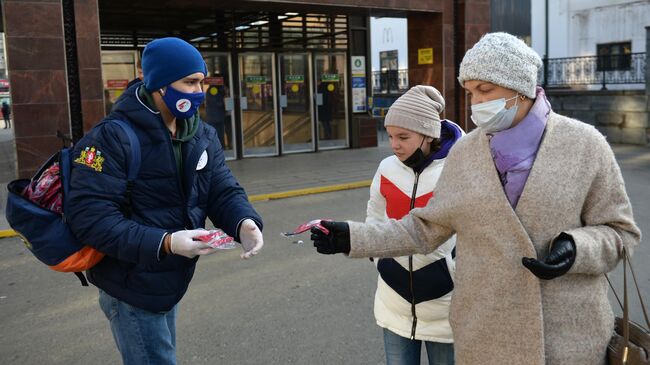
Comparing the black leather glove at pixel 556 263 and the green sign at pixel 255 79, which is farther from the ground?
the green sign at pixel 255 79

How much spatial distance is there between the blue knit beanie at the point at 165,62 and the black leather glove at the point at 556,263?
1.59 metres

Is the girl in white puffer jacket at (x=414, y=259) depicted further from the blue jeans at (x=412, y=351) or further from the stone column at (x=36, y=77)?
the stone column at (x=36, y=77)

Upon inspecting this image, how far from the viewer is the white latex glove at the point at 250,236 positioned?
271cm

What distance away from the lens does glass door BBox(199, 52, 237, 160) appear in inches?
585

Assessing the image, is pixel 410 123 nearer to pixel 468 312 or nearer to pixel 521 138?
pixel 521 138

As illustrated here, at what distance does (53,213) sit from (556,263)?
5.98 ft

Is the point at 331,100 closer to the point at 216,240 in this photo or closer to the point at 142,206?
the point at 142,206

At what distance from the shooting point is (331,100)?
16531 mm

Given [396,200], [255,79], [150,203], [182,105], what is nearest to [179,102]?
[182,105]

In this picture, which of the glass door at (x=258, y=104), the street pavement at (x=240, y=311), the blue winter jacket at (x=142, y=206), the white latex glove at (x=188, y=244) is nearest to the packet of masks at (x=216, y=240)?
the white latex glove at (x=188, y=244)

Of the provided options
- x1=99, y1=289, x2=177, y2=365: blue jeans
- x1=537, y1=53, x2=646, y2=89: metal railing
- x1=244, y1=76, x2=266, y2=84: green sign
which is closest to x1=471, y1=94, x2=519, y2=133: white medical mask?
x1=99, y1=289, x2=177, y2=365: blue jeans

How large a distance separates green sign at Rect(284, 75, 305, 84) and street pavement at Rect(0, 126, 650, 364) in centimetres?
830

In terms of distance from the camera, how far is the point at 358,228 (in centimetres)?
243

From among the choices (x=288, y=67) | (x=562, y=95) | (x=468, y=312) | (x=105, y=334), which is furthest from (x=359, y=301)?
(x=562, y=95)
